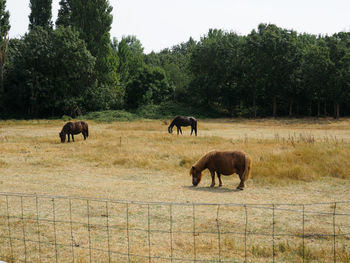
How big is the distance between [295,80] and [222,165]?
48.5 metres

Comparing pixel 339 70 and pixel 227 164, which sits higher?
pixel 339 70

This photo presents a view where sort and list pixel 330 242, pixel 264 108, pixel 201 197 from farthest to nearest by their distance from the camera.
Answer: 1. pixel 264 108
2. pixel 201 197
3. pixel 330 242

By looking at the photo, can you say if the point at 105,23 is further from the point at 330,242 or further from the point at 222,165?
the point at 330,242

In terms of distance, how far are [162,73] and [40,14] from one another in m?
21.7

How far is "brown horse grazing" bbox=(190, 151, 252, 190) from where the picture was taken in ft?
44.1

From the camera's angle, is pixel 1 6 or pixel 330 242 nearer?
pixel 330 242

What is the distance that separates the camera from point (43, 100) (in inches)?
2215

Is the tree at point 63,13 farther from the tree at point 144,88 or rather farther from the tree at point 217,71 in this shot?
the tree at point 217,71

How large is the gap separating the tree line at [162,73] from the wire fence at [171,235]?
47.2 m

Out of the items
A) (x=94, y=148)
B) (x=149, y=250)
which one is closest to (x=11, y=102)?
(x=94, y=148)

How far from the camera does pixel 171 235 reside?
8219 millimetres

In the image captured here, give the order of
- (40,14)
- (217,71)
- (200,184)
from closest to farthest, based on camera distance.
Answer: (200,184) → (40,14) → (217,71)

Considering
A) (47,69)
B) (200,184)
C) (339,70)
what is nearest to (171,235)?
(200,184)

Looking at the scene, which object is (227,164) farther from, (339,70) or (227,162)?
(339,70)
